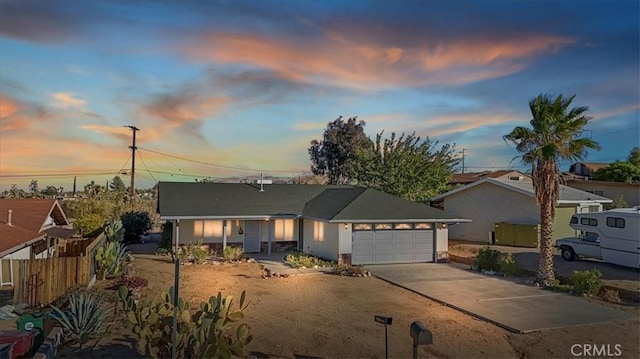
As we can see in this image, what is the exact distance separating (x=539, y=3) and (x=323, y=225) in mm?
13995

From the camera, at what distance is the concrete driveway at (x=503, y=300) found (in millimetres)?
11734

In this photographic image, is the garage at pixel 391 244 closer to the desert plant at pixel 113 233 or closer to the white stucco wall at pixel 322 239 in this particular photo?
the white stucco wall at pixel 322 239

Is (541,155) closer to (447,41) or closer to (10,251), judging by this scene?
(447,41)

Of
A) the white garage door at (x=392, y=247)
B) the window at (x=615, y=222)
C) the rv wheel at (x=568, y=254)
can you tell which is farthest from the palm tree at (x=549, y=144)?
the white garage door at (x=392, y=247)

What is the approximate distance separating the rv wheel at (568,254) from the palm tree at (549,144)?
5836 millimetres

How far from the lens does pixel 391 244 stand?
21.6m

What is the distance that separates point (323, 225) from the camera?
2262 cm

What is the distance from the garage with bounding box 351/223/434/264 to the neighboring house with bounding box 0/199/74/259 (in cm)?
1380

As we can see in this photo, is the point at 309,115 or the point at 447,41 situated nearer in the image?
the point at 447,41

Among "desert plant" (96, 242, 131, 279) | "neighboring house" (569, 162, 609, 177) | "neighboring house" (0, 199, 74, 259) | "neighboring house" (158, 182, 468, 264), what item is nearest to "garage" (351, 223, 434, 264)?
"neighboring house" (158, 182, 468, 264)

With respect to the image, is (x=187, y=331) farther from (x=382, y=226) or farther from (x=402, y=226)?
(x=402, y=226)

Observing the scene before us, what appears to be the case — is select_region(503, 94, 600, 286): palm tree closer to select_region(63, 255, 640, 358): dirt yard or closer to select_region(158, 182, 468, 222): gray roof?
select_region(63, 255, 640, 358): dirt yard

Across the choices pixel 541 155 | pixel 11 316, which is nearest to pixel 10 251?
pixel 11 316

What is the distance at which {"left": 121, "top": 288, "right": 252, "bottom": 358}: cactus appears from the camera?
7.62 meters
